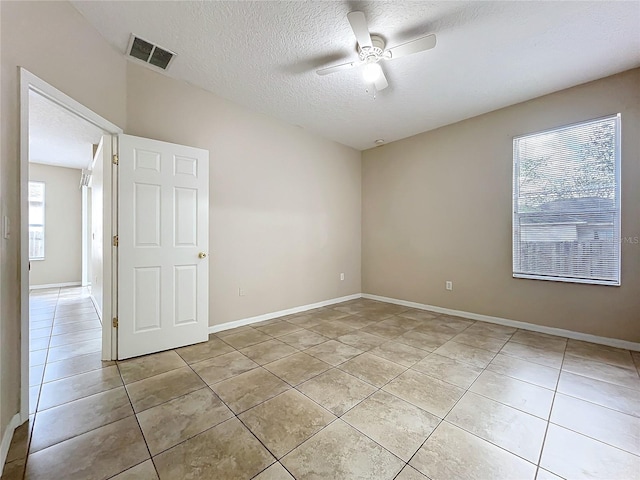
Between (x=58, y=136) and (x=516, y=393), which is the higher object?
(x=58, y=136)

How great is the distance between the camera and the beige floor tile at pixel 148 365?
225cm

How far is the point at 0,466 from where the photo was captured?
130 centimetres

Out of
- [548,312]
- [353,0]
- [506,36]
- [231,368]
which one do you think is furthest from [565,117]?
[231,368]

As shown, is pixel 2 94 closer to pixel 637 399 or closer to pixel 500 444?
pixel 500 444

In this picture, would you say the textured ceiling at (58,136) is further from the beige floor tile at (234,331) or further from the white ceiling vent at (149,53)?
the beige floor tile at (234,331)

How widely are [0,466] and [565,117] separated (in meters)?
5.42

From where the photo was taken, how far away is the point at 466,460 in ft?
4.57

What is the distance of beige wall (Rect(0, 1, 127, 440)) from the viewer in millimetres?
1494

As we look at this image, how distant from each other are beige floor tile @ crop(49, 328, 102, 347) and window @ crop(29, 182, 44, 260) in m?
4.29

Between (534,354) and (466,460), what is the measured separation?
6.18 feet

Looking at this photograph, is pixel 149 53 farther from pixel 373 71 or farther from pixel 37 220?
pixel 37 220

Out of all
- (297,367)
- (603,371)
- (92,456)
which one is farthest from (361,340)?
(92,456)

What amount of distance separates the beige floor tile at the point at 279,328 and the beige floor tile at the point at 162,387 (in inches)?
42.9

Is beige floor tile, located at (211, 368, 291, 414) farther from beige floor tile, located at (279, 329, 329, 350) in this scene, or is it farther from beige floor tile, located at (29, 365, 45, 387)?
beige floor tile, located at (29, 365, 45, 387)
